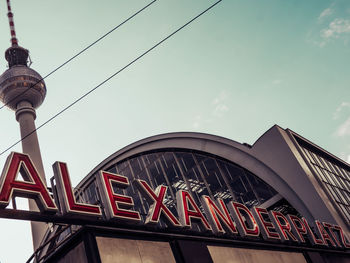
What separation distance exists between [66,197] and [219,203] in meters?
8.54

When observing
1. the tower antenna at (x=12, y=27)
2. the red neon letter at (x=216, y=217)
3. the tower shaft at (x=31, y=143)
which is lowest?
the red neon letter at (x=216, y=217)

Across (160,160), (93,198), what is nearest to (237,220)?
(160,160)

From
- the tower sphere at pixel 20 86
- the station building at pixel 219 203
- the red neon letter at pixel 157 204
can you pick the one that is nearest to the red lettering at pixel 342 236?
the station building at pixel 219 203

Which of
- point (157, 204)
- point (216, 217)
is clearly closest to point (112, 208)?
point (157, 204)

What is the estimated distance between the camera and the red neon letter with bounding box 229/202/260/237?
16625 millimetres

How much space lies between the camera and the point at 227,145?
31.4 meters

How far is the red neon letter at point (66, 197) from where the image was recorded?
1080 cm

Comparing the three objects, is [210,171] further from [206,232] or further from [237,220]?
[206,232]

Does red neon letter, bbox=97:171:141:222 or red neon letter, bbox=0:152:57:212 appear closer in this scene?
red neon letter, bbox=0:152:57:212

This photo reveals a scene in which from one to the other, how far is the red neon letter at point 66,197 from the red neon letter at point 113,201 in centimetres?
49

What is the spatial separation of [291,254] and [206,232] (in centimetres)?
587

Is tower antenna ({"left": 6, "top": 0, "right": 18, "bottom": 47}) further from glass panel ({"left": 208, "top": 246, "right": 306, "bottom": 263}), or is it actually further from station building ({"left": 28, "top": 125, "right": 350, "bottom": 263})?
glass panel ({"left": 208, "top": 246, "right": 306, "bottom": 263})

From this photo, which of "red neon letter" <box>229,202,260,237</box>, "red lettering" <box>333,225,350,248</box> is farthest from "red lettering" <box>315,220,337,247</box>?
"red neon letter" <box>229,202,260,237</box>

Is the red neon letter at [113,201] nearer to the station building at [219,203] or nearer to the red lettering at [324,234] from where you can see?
the station building at [219,203]
